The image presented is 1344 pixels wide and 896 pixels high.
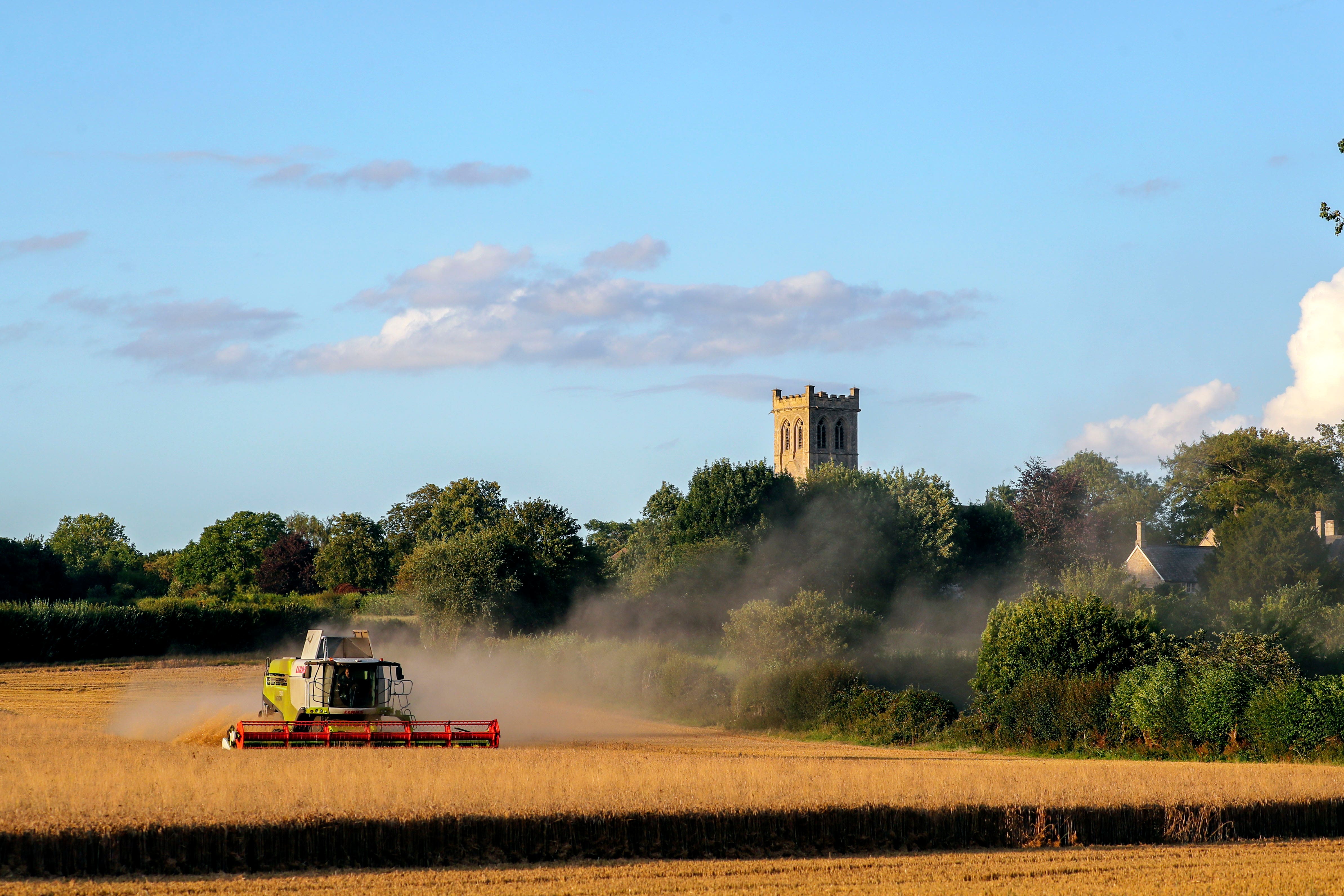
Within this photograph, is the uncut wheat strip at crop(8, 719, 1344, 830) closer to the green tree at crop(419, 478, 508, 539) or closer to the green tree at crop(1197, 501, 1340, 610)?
the green tree at crop(1197, 501, 1340, 610)

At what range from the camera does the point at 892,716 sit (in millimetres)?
40312

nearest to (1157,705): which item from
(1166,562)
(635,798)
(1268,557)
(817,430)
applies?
(635,798)

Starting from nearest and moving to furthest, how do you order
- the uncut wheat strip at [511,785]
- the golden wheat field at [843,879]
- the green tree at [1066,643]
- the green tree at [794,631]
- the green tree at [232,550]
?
the golden wheat field at [843,879], the uncut wheat strip at [511,785], the green tree at [1066,643], the green tree at [794,631], the green tree at [232,550]

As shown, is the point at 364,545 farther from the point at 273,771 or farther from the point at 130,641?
the point at 273,771

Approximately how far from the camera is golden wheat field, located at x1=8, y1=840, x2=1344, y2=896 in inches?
619

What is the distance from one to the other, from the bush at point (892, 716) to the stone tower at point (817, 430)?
10489cm

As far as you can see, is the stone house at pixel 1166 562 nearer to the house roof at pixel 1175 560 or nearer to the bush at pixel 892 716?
the house roof at pixel 1175 560

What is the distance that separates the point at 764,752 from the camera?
35312 mm

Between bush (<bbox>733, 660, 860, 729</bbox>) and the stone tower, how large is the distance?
101429 mm

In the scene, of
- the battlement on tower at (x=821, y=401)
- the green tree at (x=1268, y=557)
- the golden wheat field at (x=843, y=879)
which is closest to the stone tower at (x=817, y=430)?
the battlement on tower at (x=821, y=401)

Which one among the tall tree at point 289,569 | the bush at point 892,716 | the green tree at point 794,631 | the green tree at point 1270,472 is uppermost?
the green tree at point 1270,472

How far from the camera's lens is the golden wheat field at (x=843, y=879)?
51.6 feet

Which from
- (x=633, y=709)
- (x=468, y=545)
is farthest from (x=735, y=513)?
(x=633, y=709)

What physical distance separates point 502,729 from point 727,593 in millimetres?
35090
